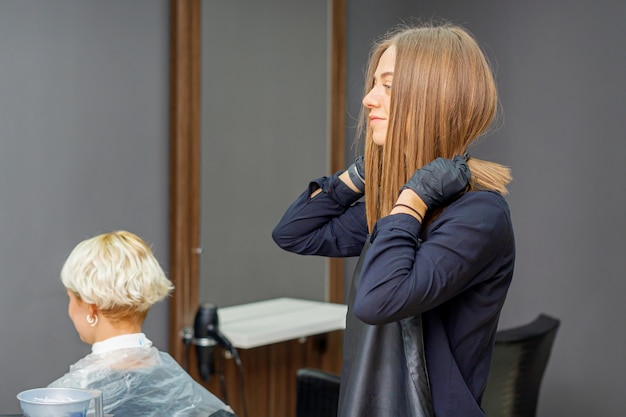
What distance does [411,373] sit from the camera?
146cm

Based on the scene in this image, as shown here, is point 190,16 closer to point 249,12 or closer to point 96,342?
point 249,12

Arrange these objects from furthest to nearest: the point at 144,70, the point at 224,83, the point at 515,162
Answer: the point at 515,162, the point at 224,83, the point at 144,70

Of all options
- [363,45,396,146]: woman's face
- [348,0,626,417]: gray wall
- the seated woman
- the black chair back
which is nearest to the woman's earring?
the seated woman

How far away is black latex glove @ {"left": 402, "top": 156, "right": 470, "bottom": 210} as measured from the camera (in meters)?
1.45

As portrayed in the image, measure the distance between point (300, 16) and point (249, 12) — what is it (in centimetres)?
34

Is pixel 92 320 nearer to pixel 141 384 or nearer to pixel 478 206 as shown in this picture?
pixel 141 384

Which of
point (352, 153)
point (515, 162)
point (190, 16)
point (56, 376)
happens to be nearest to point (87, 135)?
point (190, 16)

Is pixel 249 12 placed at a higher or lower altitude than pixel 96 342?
higher

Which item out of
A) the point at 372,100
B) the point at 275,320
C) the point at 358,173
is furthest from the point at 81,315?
the point at 275,320

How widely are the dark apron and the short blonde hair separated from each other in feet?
1.98

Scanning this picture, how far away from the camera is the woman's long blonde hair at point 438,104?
4.98ft

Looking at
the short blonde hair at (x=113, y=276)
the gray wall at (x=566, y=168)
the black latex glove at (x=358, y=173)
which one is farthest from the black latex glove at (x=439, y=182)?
the gray wall at (x=566, y=168)

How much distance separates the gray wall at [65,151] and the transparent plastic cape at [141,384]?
0.75 metres

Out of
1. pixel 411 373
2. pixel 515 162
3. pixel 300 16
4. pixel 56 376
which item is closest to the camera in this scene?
pixel 411 373
